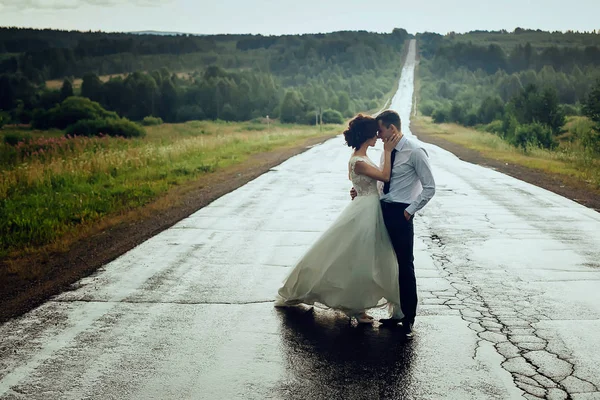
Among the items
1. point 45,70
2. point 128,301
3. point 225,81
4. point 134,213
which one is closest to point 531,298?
point 128,301

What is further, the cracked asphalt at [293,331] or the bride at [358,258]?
the bride at [358,258]

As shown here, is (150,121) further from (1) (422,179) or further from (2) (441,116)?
(1) (422,179)

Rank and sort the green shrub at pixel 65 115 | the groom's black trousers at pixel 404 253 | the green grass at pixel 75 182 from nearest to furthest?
the groom's black trousers at pixel 404 253 → the green grass at pixel 75 182 → the green shrub at pixel 65 115

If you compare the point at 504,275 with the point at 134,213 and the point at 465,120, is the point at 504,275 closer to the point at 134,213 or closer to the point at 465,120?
the point at 134,213

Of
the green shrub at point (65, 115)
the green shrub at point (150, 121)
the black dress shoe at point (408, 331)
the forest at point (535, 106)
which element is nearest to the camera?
the black dress shoe at point (408, 331)

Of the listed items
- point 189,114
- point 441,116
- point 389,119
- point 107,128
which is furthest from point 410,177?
point 189,114

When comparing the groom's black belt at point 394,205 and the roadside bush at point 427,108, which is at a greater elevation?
the groom's black belt at point 394,205

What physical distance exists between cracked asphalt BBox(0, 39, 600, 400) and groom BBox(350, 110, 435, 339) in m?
0.40

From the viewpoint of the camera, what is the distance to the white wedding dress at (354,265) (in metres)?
6.29

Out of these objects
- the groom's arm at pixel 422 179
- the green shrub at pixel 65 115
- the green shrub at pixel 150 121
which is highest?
the groom's arm at pixel 422 179

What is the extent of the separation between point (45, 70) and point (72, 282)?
172 meters

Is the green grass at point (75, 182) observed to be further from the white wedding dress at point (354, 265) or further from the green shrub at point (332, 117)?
the green shrub at point (332, 117)

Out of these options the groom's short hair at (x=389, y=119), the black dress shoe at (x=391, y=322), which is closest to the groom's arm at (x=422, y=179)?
the groom's short hair at (x=389, y=119)

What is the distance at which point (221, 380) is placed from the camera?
4.82 m
